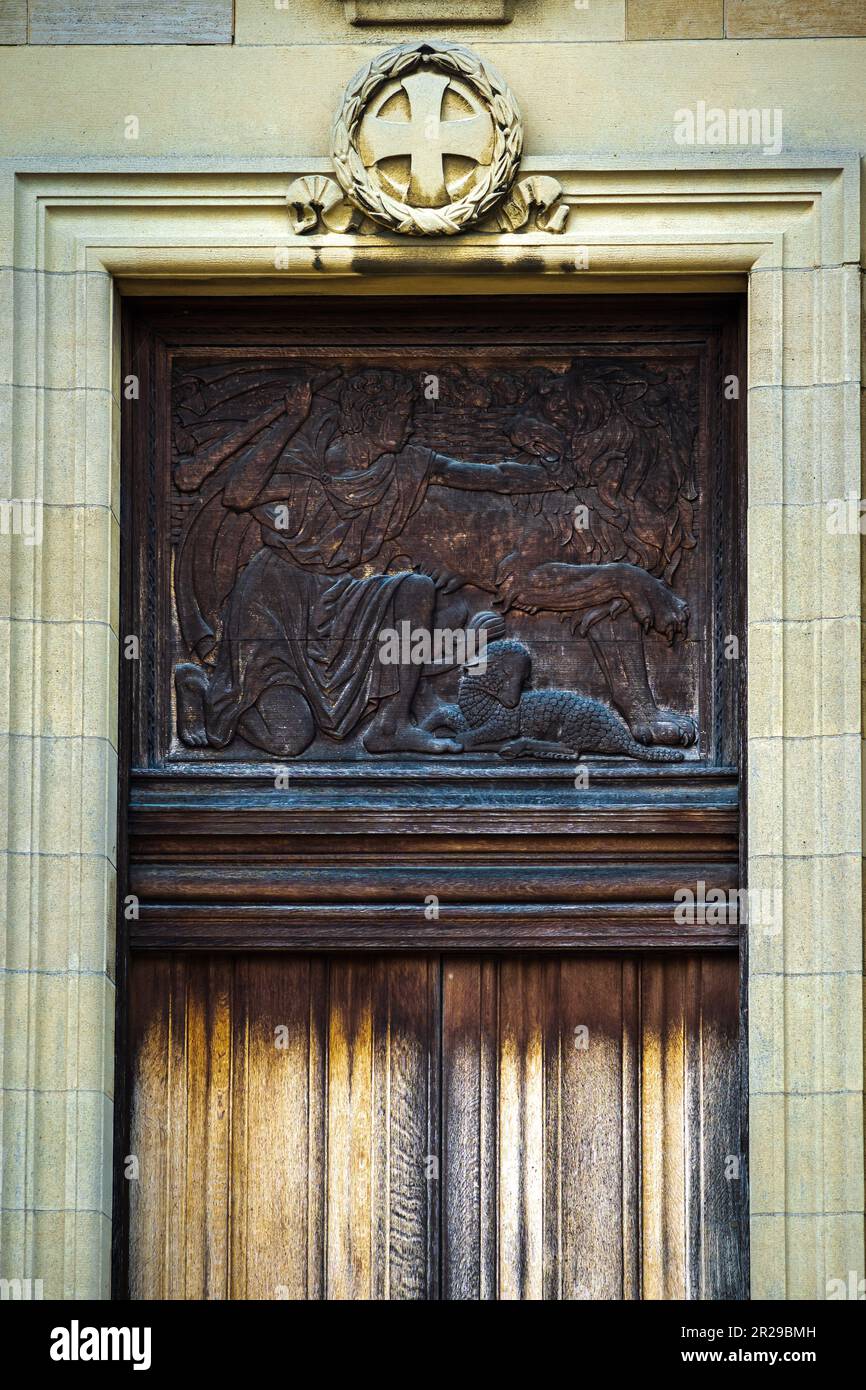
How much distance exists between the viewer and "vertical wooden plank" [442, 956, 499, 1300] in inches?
290

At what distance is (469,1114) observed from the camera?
24.4 feet

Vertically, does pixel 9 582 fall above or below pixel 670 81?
below

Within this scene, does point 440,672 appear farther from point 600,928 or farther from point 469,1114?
point 469,1114

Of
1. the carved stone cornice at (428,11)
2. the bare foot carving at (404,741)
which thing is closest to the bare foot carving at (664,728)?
the bare foot carving at (404,741)

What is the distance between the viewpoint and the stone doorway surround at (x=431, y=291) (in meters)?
6.98

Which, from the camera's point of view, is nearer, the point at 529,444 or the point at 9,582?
the point at 9,582

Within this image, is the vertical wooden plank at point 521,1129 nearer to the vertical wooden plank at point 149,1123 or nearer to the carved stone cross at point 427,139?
the vertical wooden plank at point 149,1123

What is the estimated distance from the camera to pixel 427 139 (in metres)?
7.30

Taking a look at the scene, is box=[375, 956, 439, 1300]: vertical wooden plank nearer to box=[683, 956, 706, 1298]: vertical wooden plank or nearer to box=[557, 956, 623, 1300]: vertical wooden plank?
box=[557, 956, 623, 1300]: vertical wooden plank

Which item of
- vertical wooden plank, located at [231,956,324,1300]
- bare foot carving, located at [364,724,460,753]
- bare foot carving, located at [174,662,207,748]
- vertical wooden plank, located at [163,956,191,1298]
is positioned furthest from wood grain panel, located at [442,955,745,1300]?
bare foot carving, located at [174,662,207,748]

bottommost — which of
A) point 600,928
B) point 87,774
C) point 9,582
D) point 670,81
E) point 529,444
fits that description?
point 600,928

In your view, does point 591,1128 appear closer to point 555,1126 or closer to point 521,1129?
point 555,1126

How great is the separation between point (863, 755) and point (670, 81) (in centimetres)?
267
